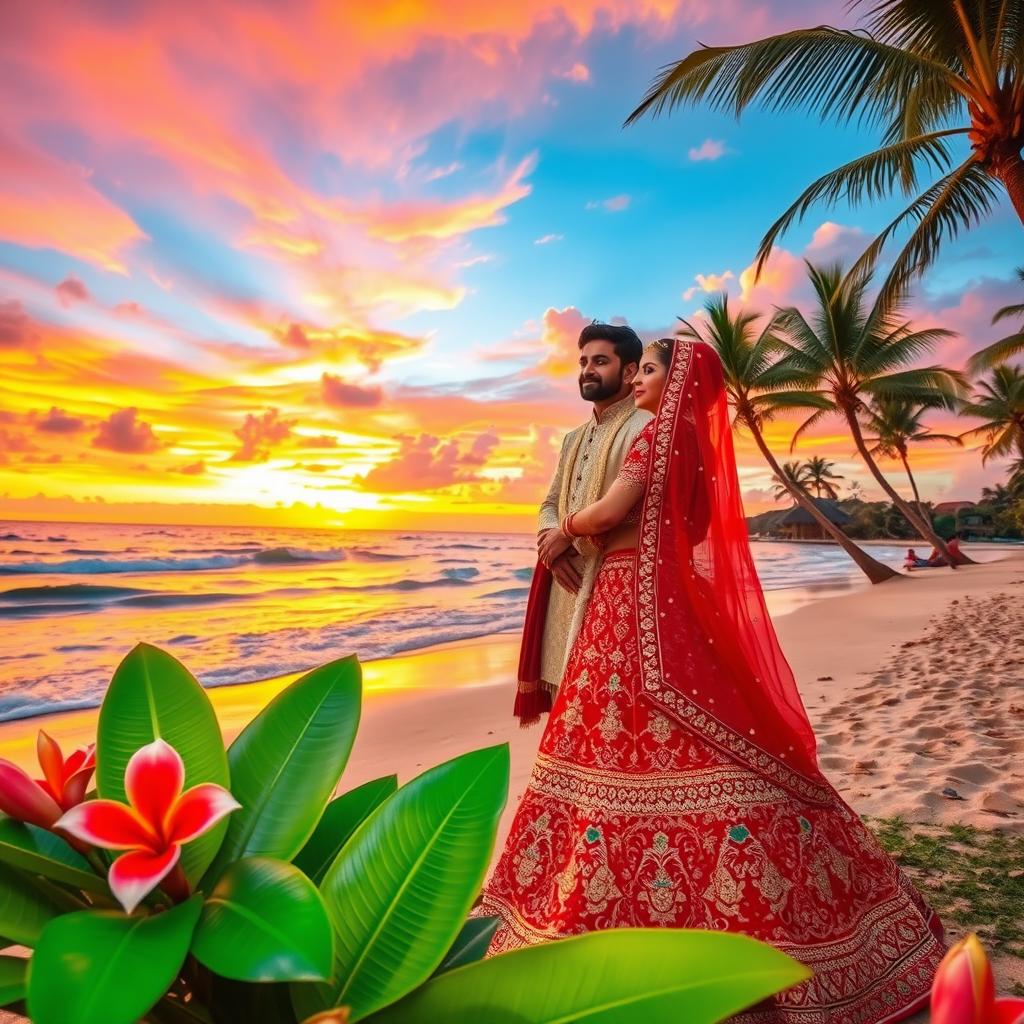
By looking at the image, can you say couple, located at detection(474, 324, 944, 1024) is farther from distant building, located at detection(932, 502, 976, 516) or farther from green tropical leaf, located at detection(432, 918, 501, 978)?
distant building, located at detection(932, 502, 976, 516)

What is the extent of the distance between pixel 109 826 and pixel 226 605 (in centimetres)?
1387

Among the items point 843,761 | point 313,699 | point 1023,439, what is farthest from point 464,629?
point 1023,439

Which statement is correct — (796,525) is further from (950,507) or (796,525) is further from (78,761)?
(78,761)

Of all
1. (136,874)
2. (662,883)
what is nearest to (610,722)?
(662,883)

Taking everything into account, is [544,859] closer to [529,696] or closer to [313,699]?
[529,696]

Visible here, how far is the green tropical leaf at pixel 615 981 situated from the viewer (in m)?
0.36

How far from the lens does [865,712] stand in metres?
4.55

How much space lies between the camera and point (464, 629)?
10.5 meters

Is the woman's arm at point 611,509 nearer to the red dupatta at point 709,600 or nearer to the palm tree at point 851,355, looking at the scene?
the red dupatta at point 709,600

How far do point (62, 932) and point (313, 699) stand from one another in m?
0.22

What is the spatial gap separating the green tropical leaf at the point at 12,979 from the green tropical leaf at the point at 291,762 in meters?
0.11

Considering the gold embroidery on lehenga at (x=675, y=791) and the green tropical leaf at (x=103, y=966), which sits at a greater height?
the green tropical leaf at (x=103, y=966)

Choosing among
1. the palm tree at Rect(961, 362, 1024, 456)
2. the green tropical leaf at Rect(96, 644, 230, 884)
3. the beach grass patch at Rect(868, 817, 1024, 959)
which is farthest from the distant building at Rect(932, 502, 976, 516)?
the green tropical leaf at Rect(96, 644, 230, 884)

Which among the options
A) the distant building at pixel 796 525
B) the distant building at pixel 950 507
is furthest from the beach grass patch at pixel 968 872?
the distant building at pixel 950 507
